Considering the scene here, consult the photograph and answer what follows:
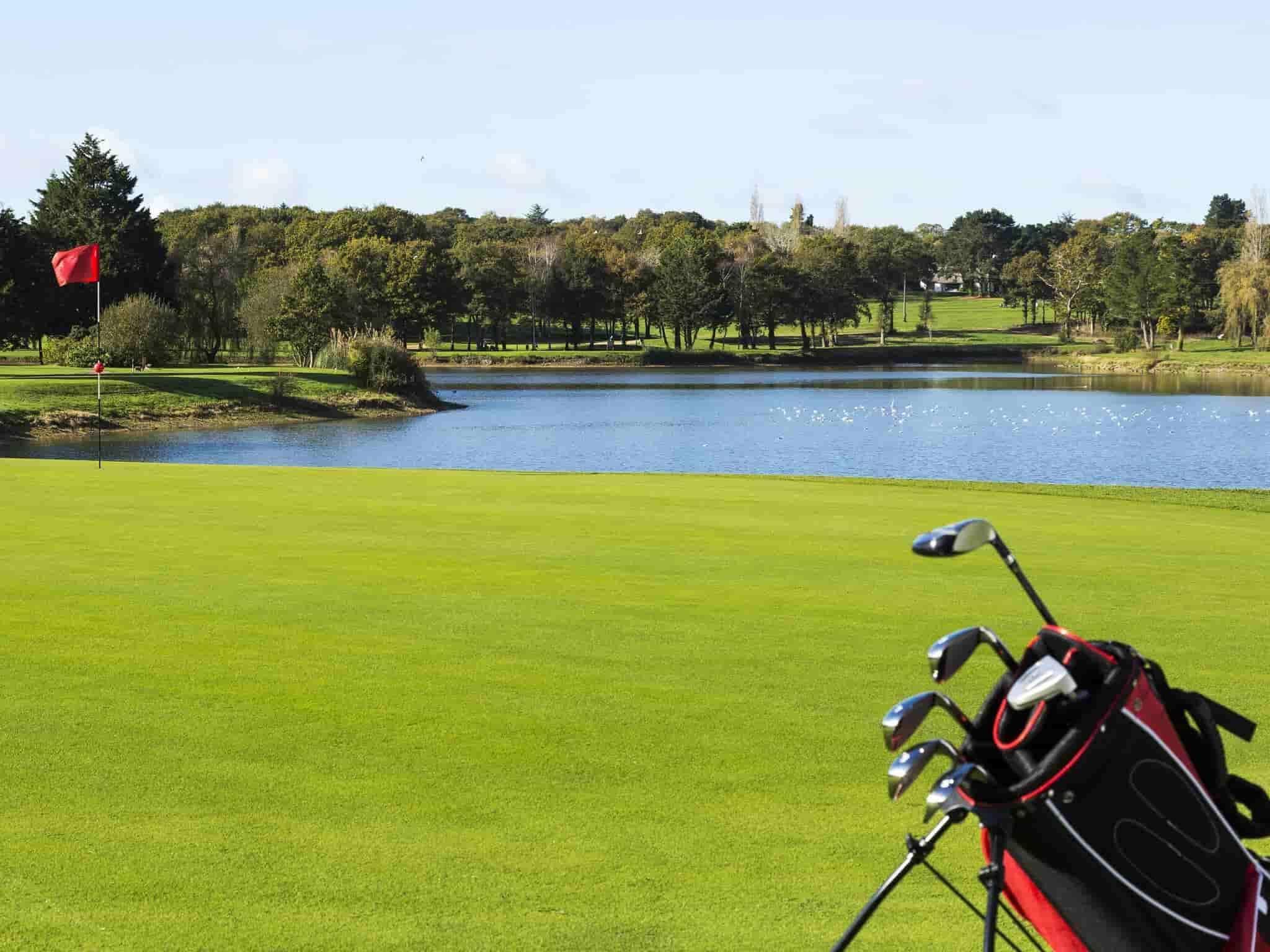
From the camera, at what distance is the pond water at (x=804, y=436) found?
40.0 m

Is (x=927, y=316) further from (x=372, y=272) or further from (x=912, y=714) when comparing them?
(x=912, y=714)

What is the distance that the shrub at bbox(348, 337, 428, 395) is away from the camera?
2648 inches

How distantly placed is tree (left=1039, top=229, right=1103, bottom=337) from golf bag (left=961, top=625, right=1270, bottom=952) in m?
136

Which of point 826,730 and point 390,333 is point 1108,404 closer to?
point 390,333

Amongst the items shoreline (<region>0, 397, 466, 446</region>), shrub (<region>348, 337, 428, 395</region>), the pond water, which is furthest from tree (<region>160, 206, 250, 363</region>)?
shoreline (<region>0, 397, 466, 446</region>)

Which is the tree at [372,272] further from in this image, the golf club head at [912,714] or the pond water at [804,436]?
the golf club head at [912,714]

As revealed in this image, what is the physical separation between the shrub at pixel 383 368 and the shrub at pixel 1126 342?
6901 cm

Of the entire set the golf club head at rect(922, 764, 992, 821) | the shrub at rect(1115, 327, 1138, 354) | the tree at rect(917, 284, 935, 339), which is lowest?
the golf club head at rect(922, 764, 992, 821)

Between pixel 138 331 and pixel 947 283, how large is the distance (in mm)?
131022

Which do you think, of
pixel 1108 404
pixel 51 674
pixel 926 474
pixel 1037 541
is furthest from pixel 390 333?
pixel 51 674

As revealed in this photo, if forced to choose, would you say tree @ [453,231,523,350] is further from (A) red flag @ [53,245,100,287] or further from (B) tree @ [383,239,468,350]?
(A) red flag @ [53,245,100,287]

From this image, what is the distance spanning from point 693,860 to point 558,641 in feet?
10.7

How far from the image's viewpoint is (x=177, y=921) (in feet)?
13.3

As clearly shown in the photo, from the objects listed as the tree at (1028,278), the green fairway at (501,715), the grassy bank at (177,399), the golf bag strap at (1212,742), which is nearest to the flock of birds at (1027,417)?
the grassy bank at (177,399)
